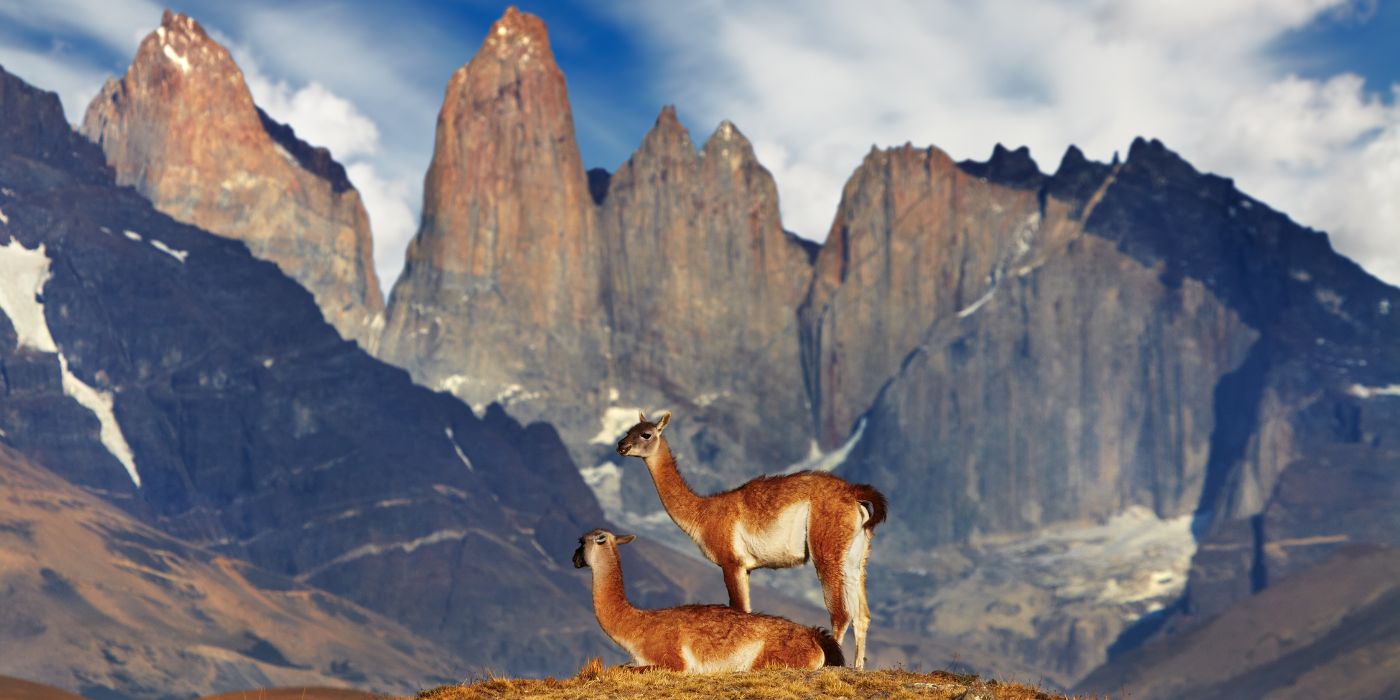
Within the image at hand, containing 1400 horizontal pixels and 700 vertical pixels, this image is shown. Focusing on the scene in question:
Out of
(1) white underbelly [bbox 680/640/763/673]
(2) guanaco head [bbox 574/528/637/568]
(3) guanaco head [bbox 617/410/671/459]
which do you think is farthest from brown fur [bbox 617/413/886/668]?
(1) white underbelly [bbox 680/640/763/673]

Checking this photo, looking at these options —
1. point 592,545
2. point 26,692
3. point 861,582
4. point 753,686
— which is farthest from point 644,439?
point 26,692

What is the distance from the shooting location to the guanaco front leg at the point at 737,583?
39969mm

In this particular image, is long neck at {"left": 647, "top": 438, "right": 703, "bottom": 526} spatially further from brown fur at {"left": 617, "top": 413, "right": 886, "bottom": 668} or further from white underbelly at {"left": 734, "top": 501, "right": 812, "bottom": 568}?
white underbelly at {"left": 734, "top": 501, "right": 812, "bottom": 568}

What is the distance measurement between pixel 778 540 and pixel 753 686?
6.69 metres

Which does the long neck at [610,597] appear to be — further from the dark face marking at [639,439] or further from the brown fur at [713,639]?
the dark face marking at [639,439]

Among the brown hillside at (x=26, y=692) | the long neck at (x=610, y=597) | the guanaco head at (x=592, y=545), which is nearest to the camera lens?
the long neck at (x=610, y=597)

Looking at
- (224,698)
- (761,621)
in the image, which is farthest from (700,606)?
(224,698)

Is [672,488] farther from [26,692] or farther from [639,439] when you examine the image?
[26,692]

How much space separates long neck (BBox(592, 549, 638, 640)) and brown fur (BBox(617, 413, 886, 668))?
235 cm

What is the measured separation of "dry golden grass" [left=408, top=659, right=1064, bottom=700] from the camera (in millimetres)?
33375

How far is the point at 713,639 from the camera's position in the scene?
121 feet

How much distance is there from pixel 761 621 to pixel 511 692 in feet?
16.9

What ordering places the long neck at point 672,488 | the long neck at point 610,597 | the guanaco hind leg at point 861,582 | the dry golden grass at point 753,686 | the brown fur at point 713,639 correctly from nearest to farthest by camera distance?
1. the dry golden grass at point 753,686
2. the brown fur at point 713,639
3. the long neck at point 610,597
4. the guanaco hind leg at point 861,582
5. the long neck at point 672,488

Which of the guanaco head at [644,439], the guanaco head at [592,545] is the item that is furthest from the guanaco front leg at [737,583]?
the guanaco head at [644,439]
